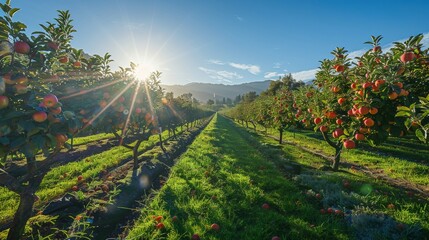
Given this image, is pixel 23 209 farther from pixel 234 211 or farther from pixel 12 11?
pixel 234 211

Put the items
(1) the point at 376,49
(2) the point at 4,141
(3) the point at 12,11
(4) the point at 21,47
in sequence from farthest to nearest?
(1) the point at 376,49 < (4) the point at 21,47 < (3) the point at 12,11 < (2) the point at 4,141

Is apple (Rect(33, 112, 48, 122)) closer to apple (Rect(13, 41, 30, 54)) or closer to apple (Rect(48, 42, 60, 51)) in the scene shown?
apple (Rect(13, 41, 30, 54))

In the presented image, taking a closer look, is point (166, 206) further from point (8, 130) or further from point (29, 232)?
point (8, 130)

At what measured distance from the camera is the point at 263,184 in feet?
28.1

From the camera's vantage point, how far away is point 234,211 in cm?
648

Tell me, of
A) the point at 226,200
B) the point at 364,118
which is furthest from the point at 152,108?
the point at 364,118

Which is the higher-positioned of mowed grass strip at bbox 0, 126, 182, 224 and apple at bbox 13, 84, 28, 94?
apple at bbox 13, 84, 28, 94

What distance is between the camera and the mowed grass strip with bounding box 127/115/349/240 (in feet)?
17.5

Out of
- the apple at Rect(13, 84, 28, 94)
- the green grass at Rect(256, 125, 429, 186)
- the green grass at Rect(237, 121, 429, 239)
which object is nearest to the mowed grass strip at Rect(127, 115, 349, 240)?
the green grass at Rect(237, 121, 429, 239)

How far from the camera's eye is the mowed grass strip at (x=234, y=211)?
5.35 m

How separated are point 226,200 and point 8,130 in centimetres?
560

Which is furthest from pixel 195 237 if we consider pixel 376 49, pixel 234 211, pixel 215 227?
pixel 376 49

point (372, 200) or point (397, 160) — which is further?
point (397, 160)

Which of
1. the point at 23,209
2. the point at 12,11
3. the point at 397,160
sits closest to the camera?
the point at 12,11
